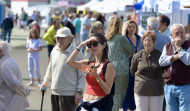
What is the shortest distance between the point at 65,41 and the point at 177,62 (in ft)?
5.40

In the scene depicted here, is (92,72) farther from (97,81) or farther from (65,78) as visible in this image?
(65,78)

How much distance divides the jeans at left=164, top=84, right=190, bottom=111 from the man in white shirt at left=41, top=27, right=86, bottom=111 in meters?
1.26

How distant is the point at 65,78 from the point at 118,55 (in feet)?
5.49

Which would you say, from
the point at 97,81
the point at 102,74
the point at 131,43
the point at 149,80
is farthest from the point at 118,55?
the point at 97,81

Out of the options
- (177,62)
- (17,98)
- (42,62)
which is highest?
(177,62)

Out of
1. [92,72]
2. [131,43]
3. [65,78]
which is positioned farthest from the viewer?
[131,43]

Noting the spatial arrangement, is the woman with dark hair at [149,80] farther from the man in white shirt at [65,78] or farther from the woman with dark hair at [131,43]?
the woman with dark hair at [131,43]

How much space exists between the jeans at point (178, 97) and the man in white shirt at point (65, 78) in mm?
1263

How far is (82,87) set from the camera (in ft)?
20.4

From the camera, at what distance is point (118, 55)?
7.63 meters

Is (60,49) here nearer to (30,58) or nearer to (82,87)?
(82,87)

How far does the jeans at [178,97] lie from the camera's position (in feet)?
20.5

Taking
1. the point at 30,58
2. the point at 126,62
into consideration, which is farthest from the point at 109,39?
the point at 30,58

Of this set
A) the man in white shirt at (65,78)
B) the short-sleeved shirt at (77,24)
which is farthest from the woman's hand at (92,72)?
the short-sleeved shirt at (77,24)
